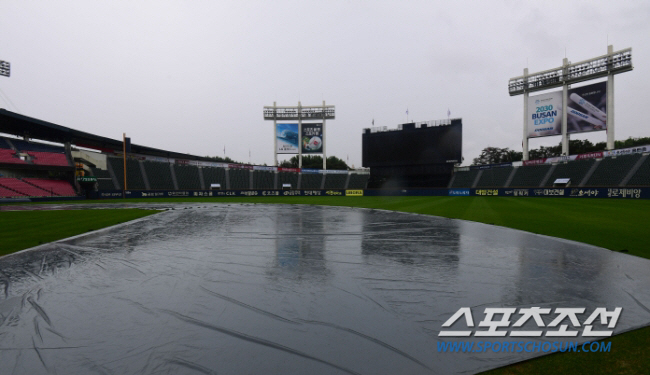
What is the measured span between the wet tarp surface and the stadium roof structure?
40.3 metres

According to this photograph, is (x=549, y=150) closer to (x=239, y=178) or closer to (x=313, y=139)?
(x=313, y=139)

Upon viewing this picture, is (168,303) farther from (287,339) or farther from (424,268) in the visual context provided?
(424,268)

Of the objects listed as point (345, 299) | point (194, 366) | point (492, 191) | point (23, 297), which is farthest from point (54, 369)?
point (492, 191)

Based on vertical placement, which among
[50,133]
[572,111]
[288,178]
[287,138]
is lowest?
[288,178]

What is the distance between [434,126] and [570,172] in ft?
56.8

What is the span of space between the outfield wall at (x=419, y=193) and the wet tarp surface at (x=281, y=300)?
30210mm

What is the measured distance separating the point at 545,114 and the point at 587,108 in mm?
4342

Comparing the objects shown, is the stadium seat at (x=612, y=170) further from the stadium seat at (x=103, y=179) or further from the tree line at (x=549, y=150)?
the stadium seat at (x=103, y=179)

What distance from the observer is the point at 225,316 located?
3350 millimetres

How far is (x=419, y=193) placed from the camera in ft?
137

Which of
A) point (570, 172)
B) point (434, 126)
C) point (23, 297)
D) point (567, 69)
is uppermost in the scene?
point (567, 69)

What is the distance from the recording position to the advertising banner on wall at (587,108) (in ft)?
112

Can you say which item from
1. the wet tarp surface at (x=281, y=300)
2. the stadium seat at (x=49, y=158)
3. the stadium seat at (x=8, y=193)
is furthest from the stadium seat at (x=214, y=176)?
the wet tarp surface at (x=281, y=300)

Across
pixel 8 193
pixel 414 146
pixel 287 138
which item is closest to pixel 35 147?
pixel 8 193
